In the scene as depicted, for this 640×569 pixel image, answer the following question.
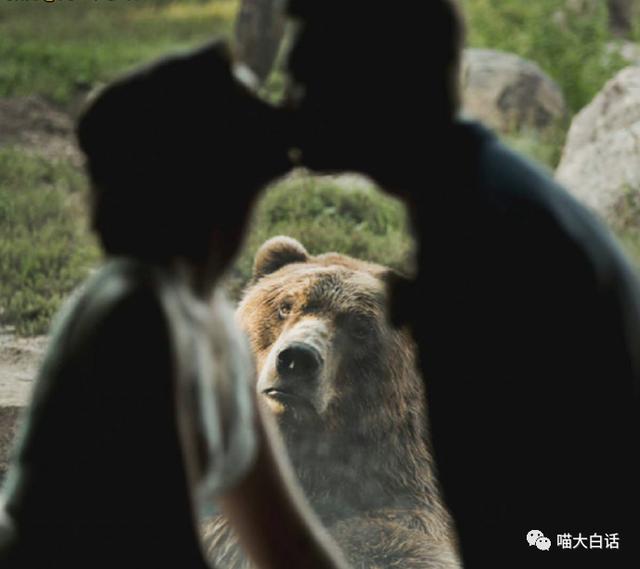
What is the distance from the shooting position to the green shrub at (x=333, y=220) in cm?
668

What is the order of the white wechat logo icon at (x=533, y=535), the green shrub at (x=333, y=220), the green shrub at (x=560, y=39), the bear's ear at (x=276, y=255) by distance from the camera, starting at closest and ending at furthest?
1. the white wechat logo icon at (x=533, y=535)
2. the bear's ear at (x=276, y=255)
3. the green shrub at (x=333, y=220)
4. the green shrub at (x=560, y=39)

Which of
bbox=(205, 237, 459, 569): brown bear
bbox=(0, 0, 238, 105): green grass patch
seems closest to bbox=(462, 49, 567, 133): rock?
bbox=(0, 0, 238, 105): green grass patch

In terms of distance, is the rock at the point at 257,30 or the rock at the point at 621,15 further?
the rock at the point at 621,15

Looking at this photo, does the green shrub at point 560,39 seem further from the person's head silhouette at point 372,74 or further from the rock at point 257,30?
the person's head silhouette at point 372,74

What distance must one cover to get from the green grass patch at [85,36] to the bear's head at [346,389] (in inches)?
221

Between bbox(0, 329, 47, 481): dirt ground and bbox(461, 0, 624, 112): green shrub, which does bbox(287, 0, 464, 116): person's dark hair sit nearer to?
bbox(0, 329, 47, 481): dirt ground

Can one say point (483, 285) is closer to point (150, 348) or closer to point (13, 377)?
point (150, 348)

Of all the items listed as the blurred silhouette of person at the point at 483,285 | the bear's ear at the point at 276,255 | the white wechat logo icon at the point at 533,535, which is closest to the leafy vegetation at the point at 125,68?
the bear's ear at the point at 276,255

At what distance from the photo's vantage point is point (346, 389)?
429 centimetres

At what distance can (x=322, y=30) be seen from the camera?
1588mm

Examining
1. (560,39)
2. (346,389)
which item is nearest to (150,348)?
(346,389)

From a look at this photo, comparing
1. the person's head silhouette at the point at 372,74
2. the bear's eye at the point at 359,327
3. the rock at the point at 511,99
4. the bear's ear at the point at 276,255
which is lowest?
the rock at the point at 511,99

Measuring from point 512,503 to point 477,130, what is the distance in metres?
Answer: 0.52

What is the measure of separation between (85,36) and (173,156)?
10.7 m
